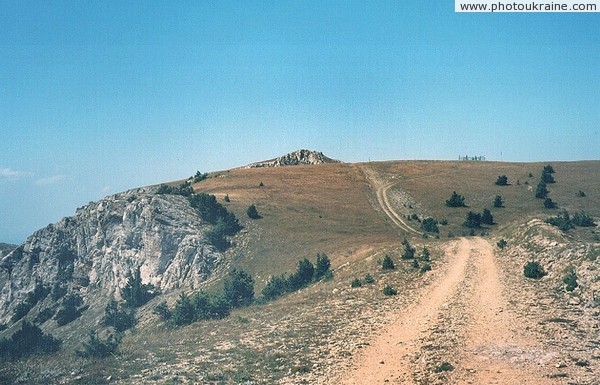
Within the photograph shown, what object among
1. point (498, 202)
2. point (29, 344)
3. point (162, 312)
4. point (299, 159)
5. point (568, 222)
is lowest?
point (162, 312)

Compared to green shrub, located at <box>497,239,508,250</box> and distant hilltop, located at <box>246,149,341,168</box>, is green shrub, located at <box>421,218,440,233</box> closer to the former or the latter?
green shrub, located at <box>497,239,508,250</box>

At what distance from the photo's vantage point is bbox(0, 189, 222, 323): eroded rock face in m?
58.8

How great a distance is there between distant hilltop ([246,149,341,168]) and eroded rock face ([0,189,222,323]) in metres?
67.5

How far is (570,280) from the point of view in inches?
1138

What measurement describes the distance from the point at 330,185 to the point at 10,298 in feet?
210

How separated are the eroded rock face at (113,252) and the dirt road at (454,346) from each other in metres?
34.6

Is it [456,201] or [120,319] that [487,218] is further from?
[120,319]

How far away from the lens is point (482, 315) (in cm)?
2508

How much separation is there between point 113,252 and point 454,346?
61.4 m

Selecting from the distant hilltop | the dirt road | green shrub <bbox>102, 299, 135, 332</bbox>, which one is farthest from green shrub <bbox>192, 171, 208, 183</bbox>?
the dirt road

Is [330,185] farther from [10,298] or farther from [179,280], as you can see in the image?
[10,298]

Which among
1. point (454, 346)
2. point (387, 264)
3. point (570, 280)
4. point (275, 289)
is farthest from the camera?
point (275, 289)

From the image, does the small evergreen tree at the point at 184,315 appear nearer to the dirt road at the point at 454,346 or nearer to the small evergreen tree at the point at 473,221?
the dirt road at the point at 454,346

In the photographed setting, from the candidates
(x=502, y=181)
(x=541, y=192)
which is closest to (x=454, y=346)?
(x=541, y=192)
